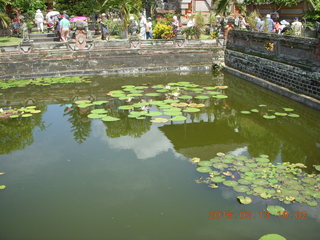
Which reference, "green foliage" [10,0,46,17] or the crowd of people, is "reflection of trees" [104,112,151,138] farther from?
"green foliage" [10,0,46,17]

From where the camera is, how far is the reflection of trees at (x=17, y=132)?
6859mm

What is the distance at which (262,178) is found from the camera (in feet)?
17.1

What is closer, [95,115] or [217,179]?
[217,179]

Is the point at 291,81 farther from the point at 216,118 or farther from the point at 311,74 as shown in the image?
the point at 216,118

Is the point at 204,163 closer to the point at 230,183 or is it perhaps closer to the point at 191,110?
the point at 230,183

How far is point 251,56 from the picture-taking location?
12.4 meters

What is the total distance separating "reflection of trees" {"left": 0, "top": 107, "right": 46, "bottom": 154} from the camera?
686 cm

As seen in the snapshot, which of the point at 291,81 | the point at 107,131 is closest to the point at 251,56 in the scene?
the point at 291,81

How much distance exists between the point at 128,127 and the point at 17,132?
96.3 inches

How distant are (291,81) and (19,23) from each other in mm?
17042

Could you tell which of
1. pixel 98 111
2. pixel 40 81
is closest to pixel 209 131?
pixel 98 111

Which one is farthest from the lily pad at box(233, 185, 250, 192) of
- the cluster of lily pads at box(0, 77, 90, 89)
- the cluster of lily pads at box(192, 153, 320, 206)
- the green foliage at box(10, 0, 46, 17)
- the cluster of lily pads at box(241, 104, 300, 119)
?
the green foliage at box(10, 0, 46, 17)

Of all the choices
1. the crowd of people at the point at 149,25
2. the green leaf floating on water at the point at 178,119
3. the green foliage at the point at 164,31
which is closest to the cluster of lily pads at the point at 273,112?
the green leaf floating on water at the point at 178,119
